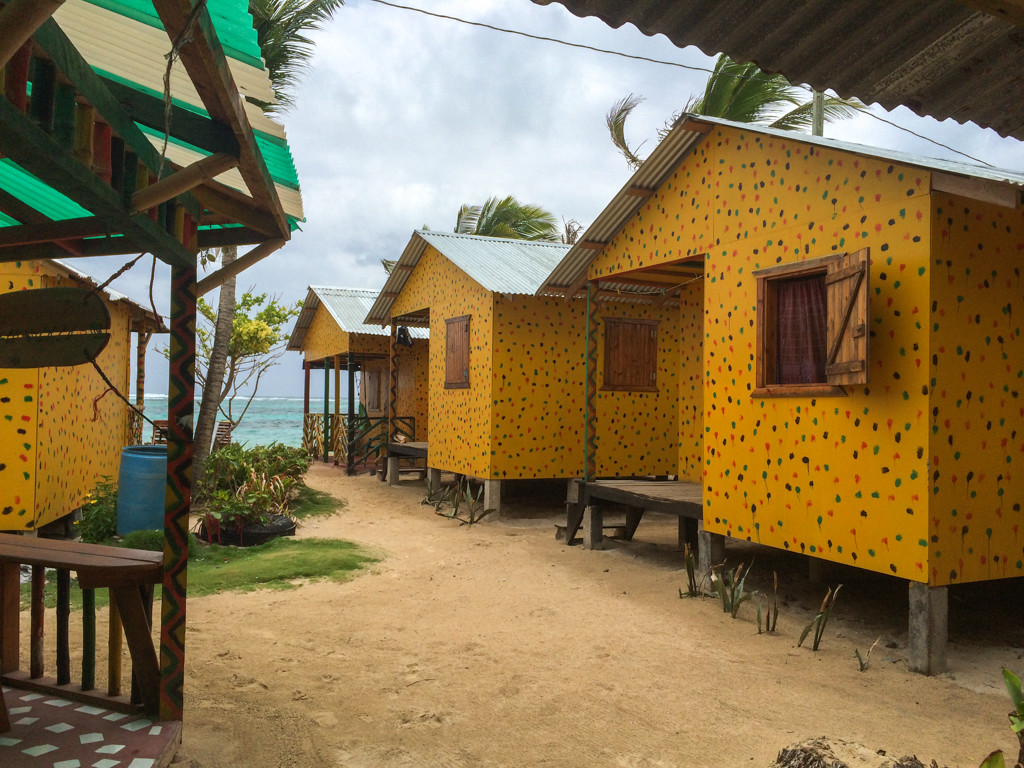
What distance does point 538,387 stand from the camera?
10.9 metres

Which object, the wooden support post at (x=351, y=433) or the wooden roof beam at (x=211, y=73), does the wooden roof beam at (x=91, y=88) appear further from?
the wooden support post at (x=351, y=433)

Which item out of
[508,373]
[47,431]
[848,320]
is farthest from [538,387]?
[848,320]

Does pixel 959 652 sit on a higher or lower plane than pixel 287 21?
lower

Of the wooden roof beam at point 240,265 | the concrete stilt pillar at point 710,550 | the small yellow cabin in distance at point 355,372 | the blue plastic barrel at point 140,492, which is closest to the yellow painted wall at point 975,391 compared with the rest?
the concrete stilt pillar at point 710,550

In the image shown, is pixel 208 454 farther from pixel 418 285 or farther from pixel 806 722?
pixel 806 722

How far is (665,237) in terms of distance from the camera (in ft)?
24.8

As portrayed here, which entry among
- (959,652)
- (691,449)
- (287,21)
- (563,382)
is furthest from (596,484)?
(287,21)

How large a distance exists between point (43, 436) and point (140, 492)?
1048 millimetres

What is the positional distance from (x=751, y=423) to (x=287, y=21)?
1034 cm

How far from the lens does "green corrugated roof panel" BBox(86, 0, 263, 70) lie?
2379mm

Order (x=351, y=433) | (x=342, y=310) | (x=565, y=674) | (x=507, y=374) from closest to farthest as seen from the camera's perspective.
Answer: (x=565, y=674), (x=507, y=374), (x=351, y=433), (x=342, y=310)

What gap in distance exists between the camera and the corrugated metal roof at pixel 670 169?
4.84 meters

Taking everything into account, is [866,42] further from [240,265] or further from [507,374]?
[507,374]

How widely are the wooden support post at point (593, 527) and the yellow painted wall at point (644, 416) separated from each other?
6.81ft
